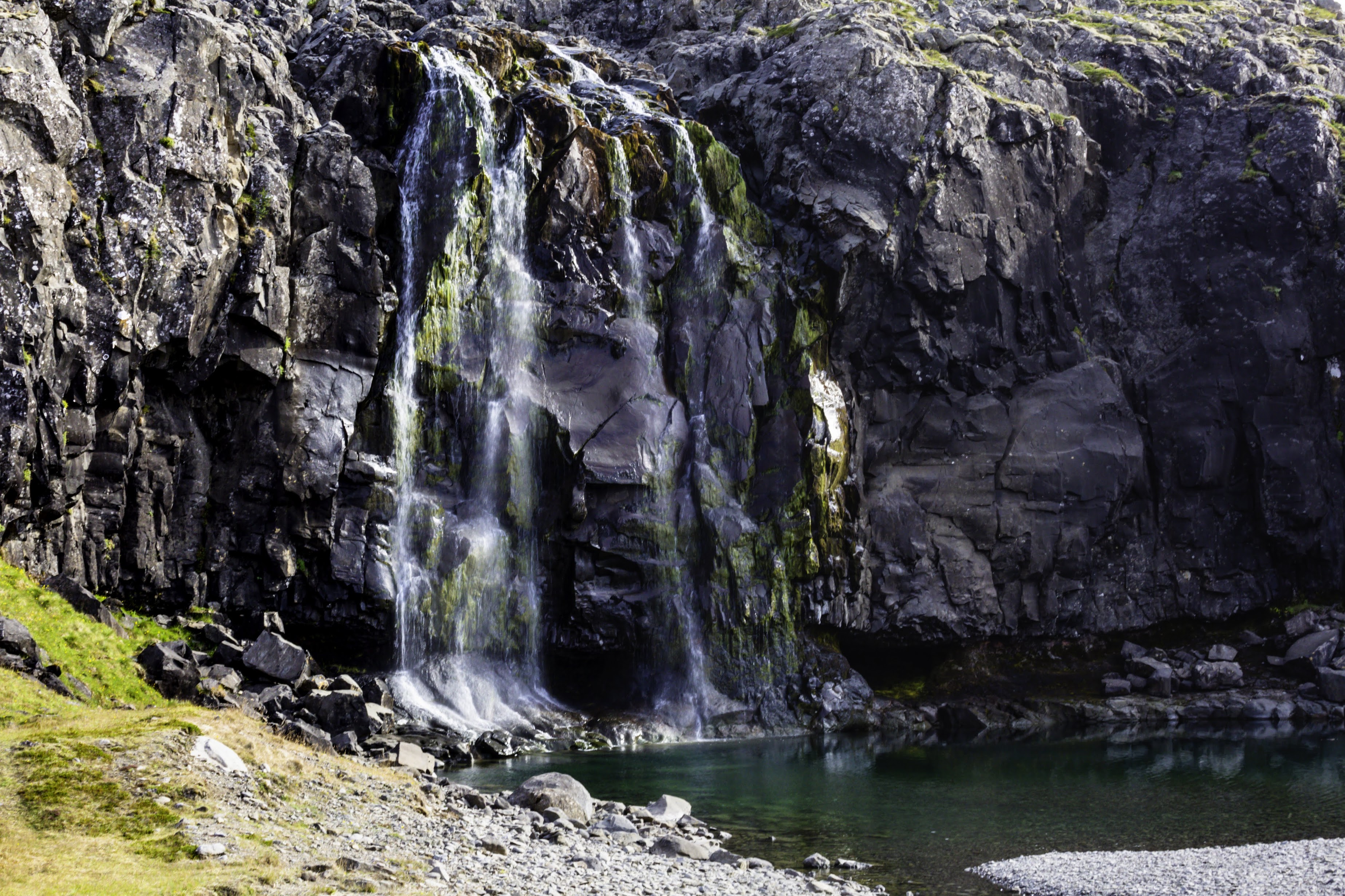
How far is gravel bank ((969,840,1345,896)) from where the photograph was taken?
65.4 feet

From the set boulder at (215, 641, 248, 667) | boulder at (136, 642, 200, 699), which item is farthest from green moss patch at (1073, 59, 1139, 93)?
boulder at (136, 642, 200, 699)

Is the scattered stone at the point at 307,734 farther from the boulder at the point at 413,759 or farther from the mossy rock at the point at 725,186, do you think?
the mossy rock at the point at 725,186

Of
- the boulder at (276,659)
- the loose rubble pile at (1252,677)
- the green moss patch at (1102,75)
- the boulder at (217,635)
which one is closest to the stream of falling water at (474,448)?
the boulder at (276,659)

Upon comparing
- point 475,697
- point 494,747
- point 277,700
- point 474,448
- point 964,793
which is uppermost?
point 474,448

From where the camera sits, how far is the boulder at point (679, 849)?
2123cm

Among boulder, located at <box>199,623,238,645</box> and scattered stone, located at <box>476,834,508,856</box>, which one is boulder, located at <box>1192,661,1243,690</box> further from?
boulder, located at <box>199,623,238,645</box>

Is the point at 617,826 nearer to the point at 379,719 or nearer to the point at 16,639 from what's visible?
the point at 379,719

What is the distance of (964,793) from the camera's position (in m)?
31.2

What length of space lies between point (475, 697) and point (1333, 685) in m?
38.3

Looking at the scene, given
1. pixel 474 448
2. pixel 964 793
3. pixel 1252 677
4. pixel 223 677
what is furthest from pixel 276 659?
pixel 1252 677

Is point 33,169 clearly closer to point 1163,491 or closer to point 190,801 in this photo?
point 190,801

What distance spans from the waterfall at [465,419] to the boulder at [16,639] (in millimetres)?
15602

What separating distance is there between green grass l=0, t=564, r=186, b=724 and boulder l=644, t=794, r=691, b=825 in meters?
12.7

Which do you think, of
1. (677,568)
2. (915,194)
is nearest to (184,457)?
(677,568)
